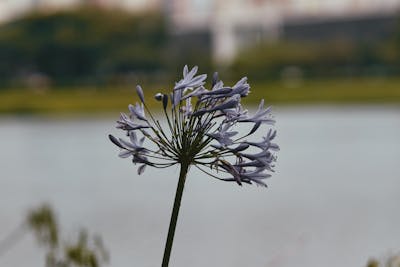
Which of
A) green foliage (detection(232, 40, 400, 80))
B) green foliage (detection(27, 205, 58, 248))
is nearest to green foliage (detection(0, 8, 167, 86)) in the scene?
green foliage (detection(232, 40, 400, 80))

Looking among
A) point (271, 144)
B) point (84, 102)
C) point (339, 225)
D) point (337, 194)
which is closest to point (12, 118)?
point (84, 102)

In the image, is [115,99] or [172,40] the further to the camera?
[172,40]

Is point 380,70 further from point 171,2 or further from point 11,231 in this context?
point 11,231

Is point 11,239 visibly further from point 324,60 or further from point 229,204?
point 324,60

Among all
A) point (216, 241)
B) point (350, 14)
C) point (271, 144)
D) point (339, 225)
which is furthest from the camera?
point (350, 14)

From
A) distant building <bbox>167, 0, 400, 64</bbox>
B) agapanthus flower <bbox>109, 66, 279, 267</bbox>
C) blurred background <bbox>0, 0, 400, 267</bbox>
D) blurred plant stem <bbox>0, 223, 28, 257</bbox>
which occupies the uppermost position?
distant building <bbox>167, 0, 400, 64</bbox>

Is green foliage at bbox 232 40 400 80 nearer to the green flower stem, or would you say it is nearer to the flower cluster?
the flower cluster

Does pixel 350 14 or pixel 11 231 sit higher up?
pixel 350 14

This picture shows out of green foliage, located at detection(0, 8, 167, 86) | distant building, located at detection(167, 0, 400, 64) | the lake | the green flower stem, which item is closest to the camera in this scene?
the green flower stem
